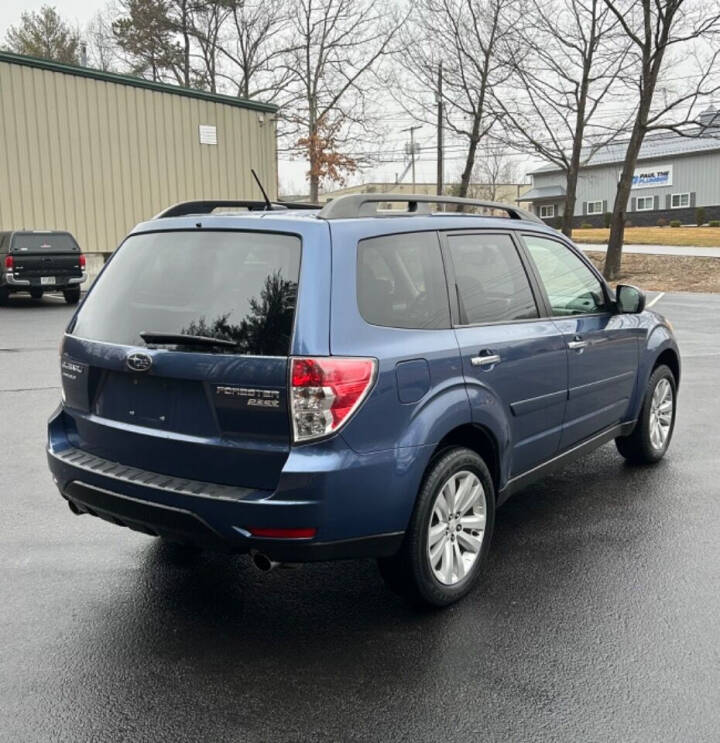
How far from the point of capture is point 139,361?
356 centimetres

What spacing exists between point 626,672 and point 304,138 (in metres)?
38.7

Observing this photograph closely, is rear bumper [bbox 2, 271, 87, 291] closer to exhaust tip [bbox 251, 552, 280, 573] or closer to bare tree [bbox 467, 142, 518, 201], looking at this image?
exhaust tip [bbox 251, 552, 280, 573]

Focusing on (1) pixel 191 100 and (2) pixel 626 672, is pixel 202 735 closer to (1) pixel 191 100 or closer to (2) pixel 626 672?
(2) pixel 626 672

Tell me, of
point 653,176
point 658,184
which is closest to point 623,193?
point 658,184

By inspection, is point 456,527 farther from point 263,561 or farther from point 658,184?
point 658,184

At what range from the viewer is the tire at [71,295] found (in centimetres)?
1984

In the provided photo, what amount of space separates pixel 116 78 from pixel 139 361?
24.2 meters

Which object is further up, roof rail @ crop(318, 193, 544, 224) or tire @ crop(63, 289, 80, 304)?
roof rail @ crop(318, 193, 544, 224)

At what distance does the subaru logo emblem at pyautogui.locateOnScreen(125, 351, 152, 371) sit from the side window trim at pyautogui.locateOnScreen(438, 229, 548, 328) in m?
1.40

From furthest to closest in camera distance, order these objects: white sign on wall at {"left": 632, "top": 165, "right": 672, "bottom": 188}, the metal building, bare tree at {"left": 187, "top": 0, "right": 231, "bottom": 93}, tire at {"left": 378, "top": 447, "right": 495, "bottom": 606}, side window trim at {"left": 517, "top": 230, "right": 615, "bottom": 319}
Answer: white sign on wall at {"left": 632, "top": 165, "right": 672, "bottom": 188}
the metal building
bare tree at {"left": 187, "top": 0, "right": 231, "bottom": 93}
side window trim at {"left": 517, "top": 230, "right": 615, "bottom": 319}
tire at {"left": 378, "top": 447, "right": 495, "bottom": 606}

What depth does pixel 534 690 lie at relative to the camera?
3.17 m

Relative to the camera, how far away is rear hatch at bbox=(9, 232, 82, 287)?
1920 centimetres

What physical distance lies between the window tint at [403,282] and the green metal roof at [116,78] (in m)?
22.4

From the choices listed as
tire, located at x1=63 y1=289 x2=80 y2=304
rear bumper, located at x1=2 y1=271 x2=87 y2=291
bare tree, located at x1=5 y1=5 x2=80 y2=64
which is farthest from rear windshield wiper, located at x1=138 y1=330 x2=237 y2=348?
bare tree, located at x1=5 y1=5 x2=80 y2=64
